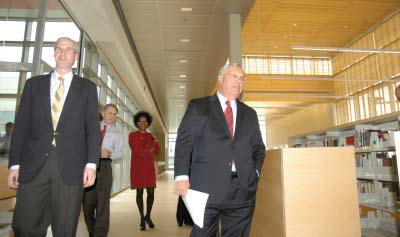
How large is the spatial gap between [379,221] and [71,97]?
4.40m

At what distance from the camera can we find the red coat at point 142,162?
410 cm

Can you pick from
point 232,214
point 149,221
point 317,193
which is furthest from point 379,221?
point 232,214

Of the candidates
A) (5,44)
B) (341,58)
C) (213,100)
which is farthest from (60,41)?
(341,58)

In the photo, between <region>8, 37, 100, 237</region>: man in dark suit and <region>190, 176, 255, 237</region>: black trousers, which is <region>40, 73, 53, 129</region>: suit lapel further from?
<region>190, 176, 255, 237</region>: black trousers

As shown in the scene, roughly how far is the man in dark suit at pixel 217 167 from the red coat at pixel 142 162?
2.40 meters

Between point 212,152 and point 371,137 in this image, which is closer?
point 212,152

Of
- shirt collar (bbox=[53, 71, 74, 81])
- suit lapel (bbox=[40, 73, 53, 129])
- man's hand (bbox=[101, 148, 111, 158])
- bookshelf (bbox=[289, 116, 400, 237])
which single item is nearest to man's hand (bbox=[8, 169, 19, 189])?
suit lapel (bbox=[40, 73, 53, 129])

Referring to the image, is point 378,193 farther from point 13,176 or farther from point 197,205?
point 13,176

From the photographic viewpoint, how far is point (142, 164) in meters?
4.18

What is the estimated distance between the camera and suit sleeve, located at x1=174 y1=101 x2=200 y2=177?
5.79 ft

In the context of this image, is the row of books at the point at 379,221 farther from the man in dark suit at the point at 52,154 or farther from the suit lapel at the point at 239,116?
the man in dark suit at the point at 52,154

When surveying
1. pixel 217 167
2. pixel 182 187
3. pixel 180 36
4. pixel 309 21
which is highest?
pixel 309 21

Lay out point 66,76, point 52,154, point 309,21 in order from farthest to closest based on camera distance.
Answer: point 309,21, point 66,76, point 52,154

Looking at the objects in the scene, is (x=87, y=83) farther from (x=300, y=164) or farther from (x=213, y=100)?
(x=300, y=164)
